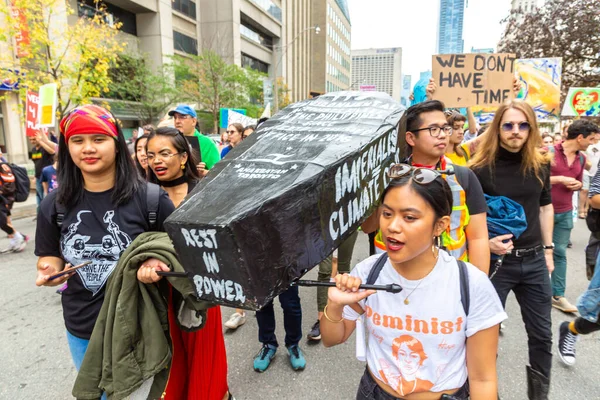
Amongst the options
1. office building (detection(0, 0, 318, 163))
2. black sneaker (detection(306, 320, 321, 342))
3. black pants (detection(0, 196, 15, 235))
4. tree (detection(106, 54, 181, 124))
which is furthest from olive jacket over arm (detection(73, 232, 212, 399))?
tree (detection(106, 54, 181, 124))

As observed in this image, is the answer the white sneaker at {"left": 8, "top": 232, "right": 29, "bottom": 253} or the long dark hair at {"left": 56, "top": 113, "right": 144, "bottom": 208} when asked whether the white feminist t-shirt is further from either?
the white sneaker at {"left": 8, "top": 232, "right": 29, "bottom": 253}

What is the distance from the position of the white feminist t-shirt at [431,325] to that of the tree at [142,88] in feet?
75.8

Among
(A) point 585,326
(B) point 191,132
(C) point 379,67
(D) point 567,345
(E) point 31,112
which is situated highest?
(C) point 379,67

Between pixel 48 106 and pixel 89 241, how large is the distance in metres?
6.19

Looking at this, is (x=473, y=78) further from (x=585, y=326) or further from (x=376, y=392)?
(x=376, y=392)

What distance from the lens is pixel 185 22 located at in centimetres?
3088

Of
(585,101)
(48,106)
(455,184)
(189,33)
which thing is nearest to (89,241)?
(455,184)

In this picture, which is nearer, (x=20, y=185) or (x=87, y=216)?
(x=87, y=216)

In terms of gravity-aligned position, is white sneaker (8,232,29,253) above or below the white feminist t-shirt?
below

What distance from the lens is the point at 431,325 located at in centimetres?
137

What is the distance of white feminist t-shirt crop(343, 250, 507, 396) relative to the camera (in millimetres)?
1361

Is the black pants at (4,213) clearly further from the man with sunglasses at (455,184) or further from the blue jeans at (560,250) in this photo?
the blue jeans at (560,250)

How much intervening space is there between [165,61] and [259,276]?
28.4 metres

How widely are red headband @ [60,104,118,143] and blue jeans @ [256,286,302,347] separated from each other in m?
1.67
